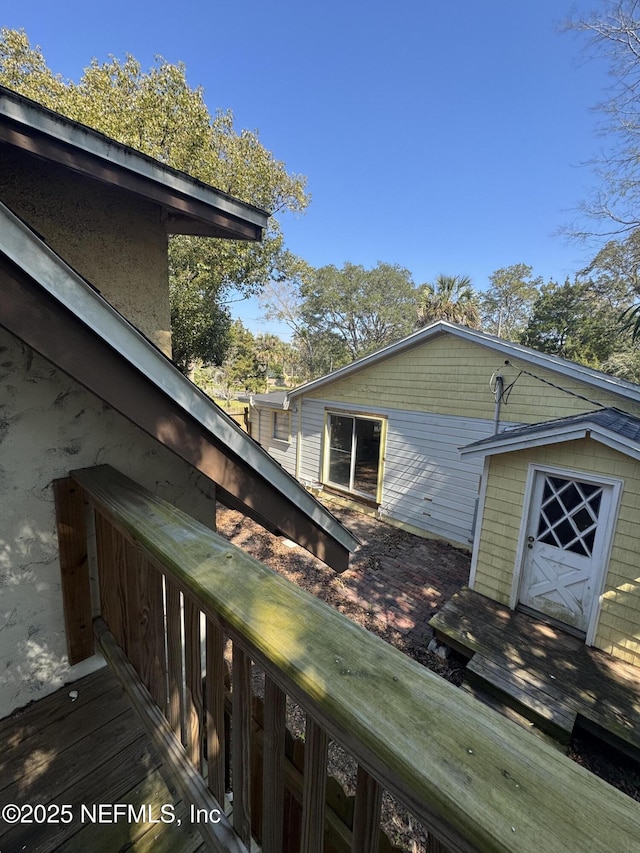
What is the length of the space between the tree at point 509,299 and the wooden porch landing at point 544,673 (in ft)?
102

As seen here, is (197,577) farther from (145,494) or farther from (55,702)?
(55,702)

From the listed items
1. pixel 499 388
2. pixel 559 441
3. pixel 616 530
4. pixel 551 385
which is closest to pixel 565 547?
pixel 616 530

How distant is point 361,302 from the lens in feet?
98.6

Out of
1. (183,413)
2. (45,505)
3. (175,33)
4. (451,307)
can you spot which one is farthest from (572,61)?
(45,505)

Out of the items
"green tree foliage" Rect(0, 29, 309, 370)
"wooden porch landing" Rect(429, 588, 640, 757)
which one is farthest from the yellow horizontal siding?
"green tree foliage" Rect(0, 29, 309, 370)

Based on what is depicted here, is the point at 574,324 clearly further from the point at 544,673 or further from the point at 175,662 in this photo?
the point at 175,662

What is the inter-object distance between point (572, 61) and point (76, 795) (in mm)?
14824

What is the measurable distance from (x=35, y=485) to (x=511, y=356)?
736cm

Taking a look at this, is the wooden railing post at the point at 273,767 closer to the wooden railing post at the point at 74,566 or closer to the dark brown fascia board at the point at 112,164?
the wooden railing post at the point at 74,566

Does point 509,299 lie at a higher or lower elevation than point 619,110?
lower

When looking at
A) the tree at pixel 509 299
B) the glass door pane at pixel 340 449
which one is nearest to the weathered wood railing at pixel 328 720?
the glass door pane at pixel 340 449

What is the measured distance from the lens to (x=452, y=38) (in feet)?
31.6

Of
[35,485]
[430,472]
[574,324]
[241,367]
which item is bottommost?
[430,472]

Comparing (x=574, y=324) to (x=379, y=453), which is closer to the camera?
(x=379, y=453)
